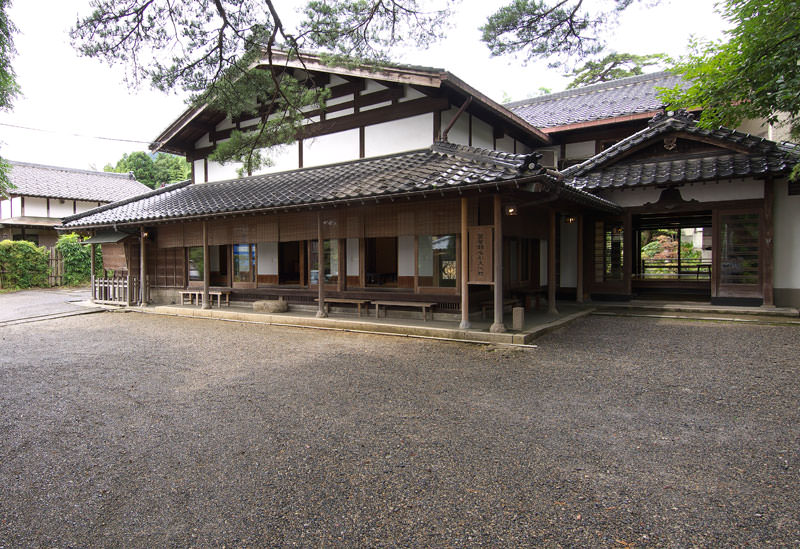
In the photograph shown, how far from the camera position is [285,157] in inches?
470

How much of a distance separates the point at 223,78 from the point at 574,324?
7.90m

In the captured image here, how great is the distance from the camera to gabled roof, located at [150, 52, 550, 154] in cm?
821

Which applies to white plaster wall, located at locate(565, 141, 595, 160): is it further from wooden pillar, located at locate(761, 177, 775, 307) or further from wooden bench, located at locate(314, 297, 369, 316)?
wooden bench, located at locate(314, 297, 369, 316)

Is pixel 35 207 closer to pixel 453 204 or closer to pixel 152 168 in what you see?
pixel 152 168

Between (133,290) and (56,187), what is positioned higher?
(56,187)

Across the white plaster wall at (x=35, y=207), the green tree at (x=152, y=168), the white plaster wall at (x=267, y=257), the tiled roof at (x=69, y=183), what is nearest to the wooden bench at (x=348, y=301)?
the white plaster wall at (x=267, y=257)

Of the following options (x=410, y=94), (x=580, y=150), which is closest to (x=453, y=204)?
(x=410, y=94)

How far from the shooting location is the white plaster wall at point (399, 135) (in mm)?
9359

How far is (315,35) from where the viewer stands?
20.8 feet

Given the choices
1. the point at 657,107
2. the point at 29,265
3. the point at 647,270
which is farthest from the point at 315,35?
the point at 29,265

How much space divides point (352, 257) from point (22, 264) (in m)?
17.3

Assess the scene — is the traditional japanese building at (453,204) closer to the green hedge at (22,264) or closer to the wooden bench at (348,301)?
the wooden bench at (348,301)

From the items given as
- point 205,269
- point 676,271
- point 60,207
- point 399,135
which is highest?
point 60,207

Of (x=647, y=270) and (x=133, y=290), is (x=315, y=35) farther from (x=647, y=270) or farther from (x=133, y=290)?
(x=647, y=270)
